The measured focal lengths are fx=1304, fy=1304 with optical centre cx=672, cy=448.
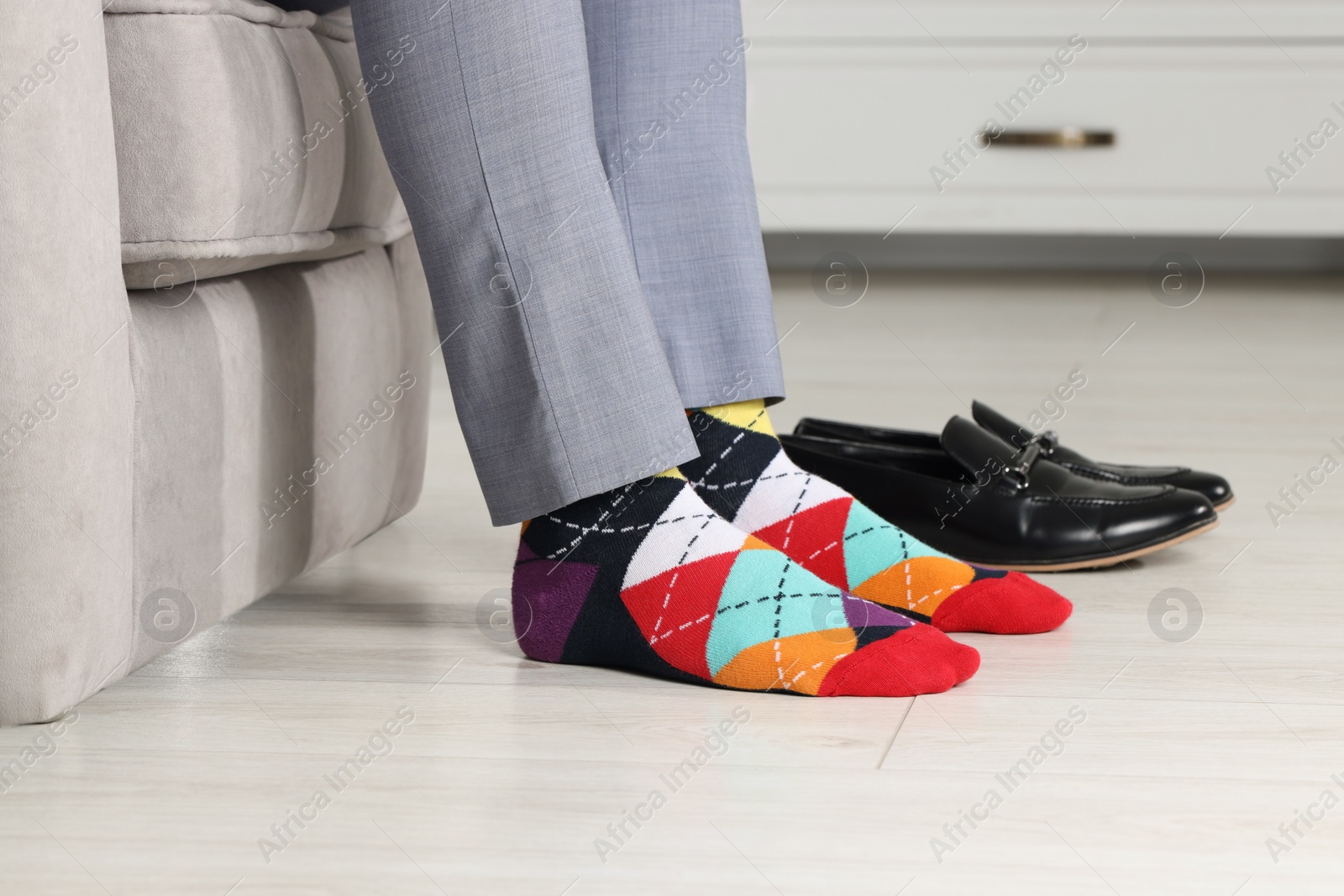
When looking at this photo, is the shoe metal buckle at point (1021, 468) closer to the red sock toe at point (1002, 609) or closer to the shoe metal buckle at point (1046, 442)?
the shoe metal buckle at point (1046, 442)

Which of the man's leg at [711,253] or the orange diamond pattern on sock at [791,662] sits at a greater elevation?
the man's leg at [711,253]

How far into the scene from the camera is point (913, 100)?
255 centimetres

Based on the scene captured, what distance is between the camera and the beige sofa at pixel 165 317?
56 cm

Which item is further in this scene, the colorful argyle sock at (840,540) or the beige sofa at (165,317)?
the colorful argyle sock at (840,540)

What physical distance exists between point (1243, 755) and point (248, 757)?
44 centimetres

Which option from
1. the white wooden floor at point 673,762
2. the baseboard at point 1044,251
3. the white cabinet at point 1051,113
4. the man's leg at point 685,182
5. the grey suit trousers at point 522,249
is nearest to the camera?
the white wooden floor at point 673,762

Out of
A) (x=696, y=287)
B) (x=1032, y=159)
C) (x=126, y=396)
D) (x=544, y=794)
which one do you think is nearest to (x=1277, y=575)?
(x=696, y=287)

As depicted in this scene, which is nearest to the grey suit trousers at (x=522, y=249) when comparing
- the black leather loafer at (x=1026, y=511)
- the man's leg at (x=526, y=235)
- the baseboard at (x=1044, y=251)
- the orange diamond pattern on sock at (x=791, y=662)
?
the man's leg at (x=526, y=235)

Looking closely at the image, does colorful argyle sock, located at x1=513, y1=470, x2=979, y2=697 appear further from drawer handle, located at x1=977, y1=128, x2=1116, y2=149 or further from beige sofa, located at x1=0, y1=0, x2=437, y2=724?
drawer handle, located at x1=977, y1=128, x2=1116, y2=149

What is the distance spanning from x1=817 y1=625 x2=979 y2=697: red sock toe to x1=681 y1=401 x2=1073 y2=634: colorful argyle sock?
0.32ft

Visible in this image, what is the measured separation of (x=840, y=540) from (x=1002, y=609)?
0.33 feet

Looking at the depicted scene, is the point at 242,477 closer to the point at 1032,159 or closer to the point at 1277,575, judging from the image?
the point at 1277,575

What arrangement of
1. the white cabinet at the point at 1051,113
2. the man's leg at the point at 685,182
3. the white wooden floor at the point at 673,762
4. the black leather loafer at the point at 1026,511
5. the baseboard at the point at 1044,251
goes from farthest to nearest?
the baseboard at the point at 1044,251 < the white cabinet at the point at 1051,113 < the black leather loafer at the point at 1026,511 < the man's leg at the point at 685,182 < the white wooden floor at the point at 673,762

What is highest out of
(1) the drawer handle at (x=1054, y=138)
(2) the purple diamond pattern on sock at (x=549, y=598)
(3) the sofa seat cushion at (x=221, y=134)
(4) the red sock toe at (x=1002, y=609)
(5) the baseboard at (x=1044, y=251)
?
(3) the sofa seat cushion at (x=221, y=134)
